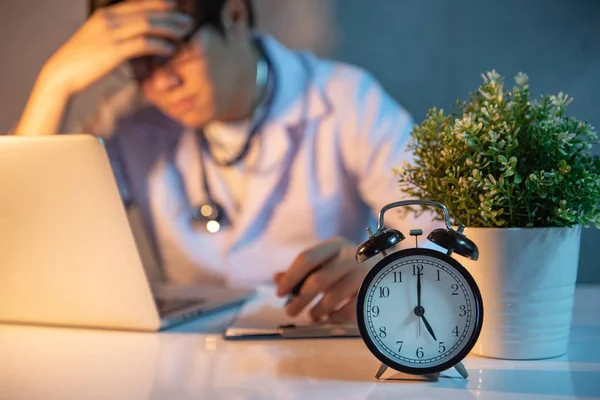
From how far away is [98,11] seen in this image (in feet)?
6.63

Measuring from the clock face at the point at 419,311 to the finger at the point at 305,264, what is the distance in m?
0.31

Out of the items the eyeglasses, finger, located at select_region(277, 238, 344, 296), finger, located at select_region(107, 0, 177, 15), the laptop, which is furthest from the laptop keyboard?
finger, located at select_region(107, 0, 177, 15)

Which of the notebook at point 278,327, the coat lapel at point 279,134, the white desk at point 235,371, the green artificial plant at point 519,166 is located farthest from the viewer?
the coat lapel at point 279,134

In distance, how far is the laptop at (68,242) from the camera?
87 centimetres

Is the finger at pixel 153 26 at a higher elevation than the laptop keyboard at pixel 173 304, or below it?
higher

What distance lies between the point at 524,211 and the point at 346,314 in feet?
1.15

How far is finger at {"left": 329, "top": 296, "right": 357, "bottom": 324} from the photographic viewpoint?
103 cm

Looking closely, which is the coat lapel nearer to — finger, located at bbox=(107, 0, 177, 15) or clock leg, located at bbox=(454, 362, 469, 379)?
finger, located at bbox=(107, 0, 177, 15)

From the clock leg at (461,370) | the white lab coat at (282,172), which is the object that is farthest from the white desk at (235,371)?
the white lab coat at (282,172)

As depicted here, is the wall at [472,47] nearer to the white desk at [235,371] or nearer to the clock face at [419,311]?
the white desk at [235,371]

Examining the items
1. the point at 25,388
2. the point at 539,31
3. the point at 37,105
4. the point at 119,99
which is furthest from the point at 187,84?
the point at 25,388

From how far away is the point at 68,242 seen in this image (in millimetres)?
941

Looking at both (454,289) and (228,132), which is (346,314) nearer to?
(454,289)

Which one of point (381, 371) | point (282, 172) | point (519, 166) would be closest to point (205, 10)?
point (282, 172)
